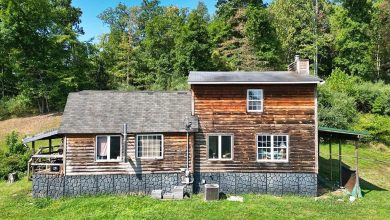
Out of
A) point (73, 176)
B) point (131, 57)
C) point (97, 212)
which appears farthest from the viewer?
point (131, 57)

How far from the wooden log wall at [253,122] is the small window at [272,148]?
271 millimetres

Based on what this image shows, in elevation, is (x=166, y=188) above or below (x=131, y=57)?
below

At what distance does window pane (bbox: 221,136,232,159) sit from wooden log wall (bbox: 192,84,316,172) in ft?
0.95

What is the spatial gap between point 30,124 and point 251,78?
88.2 ft

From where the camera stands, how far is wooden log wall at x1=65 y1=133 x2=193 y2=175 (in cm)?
1922

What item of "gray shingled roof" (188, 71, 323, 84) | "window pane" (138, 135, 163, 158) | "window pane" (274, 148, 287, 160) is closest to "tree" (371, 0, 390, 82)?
"gray shingled roof" (188, 71, 323, 84)

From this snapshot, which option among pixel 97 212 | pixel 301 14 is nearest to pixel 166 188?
pixel 97 212

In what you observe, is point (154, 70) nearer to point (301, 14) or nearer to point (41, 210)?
point (301, 14)

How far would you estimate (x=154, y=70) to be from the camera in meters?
48.4

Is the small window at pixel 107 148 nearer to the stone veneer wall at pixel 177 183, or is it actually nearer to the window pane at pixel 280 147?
the stone veneer wall at pixel 177 183

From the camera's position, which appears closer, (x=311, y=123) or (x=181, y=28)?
(x=311, y=123)

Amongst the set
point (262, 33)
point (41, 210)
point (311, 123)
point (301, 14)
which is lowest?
point (41, 210)

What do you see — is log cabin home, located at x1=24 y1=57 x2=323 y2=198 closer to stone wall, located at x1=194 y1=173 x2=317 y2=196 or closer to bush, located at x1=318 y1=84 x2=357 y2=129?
stone wall, located at x1=194 y1=173 x2=317 y2=196

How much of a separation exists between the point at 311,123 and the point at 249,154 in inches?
151
